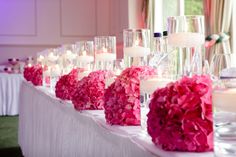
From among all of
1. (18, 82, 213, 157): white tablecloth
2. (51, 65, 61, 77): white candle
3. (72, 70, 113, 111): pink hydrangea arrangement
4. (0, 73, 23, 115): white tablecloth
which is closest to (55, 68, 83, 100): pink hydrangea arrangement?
(18, 82, 213, 157): white tablecloth

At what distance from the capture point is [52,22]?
32.8ft

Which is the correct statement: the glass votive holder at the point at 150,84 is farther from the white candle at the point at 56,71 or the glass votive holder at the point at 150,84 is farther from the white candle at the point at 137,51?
the white candle at the point at 56,71

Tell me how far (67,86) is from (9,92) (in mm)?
5005

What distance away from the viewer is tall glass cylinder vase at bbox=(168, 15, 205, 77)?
3.74 ft

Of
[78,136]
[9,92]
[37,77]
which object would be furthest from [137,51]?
[9,92]

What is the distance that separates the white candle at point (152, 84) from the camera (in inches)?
49.6

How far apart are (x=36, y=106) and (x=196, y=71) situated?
2.39 meters

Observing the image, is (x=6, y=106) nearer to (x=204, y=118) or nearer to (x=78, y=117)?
(x=78, y=117)

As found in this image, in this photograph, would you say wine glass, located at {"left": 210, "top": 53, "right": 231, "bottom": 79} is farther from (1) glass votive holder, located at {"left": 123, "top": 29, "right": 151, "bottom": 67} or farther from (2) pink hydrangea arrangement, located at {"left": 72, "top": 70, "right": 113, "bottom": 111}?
(2) pink hydrangea arrangement, located at {"left": 72, "top": 70, "right": 113, "bottom": 111}

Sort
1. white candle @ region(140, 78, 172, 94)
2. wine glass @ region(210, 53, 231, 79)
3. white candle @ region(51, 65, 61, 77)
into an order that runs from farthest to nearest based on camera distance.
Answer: white candle @ region(51, 65, 61, 77), white candle @ region(140, 78, 172, 94), wine glass @ region(210, 53, 231, 79)

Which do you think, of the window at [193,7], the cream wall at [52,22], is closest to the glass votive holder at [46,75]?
the window at [193,7]

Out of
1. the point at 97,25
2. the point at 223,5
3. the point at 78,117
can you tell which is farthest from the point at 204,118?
the point at 97,25

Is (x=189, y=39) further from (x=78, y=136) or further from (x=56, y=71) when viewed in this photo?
(x=56, y=71)

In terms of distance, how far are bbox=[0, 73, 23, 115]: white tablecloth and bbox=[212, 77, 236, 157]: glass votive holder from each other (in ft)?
20.8
